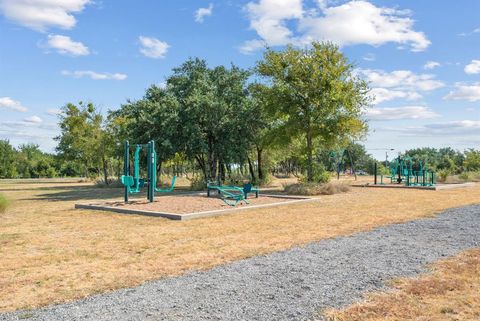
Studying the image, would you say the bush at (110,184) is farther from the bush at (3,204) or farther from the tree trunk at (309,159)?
the bush at (3,204)

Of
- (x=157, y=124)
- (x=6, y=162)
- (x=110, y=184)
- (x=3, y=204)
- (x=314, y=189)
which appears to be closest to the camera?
(x=3, y=204)

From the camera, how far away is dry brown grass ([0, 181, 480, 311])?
5594 mm

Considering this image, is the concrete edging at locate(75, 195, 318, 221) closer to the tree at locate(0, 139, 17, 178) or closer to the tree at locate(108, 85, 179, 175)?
the tree at locate(108, 85, 179, 175)

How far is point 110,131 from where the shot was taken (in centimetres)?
3481

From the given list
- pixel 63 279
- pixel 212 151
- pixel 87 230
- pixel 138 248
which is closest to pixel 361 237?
pixel 138 248

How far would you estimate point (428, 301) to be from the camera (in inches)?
182

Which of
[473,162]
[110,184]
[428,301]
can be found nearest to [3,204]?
[428,301]

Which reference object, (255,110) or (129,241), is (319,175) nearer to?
(255,110)

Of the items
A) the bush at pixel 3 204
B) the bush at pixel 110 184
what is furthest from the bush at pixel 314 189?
the bush at pixel 110 184

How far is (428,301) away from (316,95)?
18126 millimetres

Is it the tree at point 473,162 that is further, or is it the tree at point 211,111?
the tree at point 473,162

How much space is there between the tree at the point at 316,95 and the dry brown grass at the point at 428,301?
16.6 m

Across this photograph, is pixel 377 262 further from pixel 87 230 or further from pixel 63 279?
pixel 87 230

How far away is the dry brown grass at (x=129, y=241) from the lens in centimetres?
559
